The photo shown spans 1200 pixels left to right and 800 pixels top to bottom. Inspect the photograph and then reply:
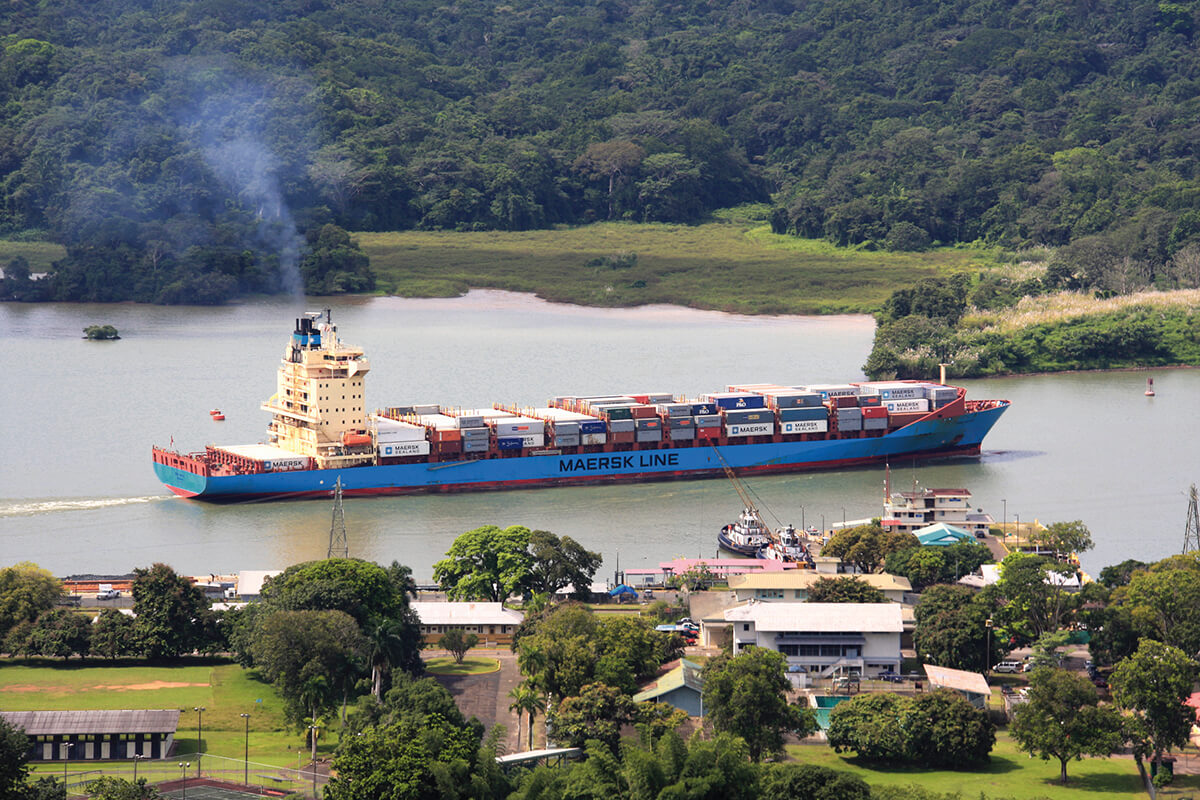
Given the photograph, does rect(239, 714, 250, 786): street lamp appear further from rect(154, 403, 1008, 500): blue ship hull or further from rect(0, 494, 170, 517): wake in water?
rect(154, 403, 1008, 500): blue ship hull

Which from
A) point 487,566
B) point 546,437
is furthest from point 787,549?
point 546,437

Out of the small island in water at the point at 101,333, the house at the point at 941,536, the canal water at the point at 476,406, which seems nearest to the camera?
the house at the point at 941,536

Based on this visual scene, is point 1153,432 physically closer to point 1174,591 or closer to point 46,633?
point 1174,591

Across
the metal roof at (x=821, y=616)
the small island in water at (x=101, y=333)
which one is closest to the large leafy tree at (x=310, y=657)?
the metal roof at (x=821, y=616)

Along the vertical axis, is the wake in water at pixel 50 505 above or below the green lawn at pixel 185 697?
above

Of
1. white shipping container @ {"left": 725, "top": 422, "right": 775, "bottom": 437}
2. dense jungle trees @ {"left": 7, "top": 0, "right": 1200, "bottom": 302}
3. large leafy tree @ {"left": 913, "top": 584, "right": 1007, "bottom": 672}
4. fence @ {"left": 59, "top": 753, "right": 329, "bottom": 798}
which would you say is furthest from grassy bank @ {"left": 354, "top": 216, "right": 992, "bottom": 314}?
fence @ {"left": 59, "top": 753, "right": 329, "bottom": 798}

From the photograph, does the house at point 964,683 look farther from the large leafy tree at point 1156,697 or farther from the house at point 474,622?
the house at point 474,622

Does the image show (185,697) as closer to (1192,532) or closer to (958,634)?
(958,634)

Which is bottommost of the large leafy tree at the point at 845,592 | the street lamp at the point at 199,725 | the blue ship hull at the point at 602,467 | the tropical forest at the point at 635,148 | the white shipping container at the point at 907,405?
the street lamp at the point at 199,725
